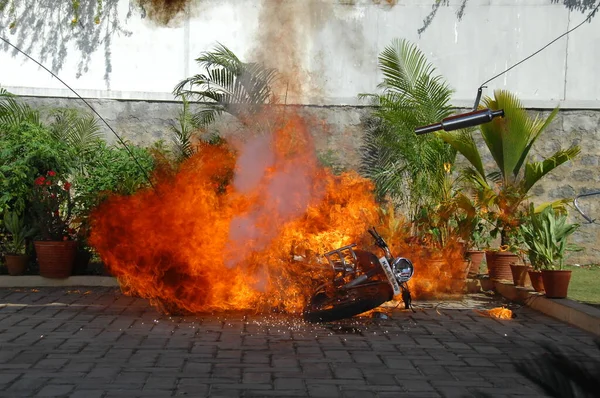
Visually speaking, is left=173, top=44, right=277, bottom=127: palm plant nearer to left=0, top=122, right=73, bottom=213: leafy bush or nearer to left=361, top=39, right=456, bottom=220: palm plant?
left=361, top=39, right=456, bottom=220: palm plant

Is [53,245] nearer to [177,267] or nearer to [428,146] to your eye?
[177,267]

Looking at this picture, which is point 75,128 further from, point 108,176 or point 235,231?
point 235,231

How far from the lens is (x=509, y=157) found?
456 inches

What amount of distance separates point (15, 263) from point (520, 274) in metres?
7.24

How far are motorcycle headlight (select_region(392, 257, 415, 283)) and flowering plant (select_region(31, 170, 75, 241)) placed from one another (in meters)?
5.37

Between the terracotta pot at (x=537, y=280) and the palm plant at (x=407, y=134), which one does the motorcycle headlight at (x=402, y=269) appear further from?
the palm plant at (x=407, y=134)

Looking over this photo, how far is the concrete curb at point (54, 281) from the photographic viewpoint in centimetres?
1096

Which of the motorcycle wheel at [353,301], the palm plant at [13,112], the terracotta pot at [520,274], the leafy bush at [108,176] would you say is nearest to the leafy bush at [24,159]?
the leafy bush at [108,176]

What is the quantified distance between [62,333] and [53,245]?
138 inches

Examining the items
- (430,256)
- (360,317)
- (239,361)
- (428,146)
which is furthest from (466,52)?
(239,361)

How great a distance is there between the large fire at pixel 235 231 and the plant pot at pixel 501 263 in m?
2.43

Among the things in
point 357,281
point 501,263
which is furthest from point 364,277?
point 501,263

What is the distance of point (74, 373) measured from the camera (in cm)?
603

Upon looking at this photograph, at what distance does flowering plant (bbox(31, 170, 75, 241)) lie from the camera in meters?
11.2
